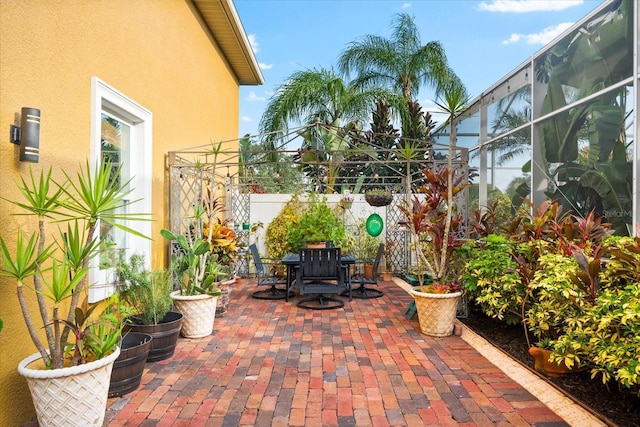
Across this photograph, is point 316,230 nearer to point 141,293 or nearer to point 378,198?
point 378,198

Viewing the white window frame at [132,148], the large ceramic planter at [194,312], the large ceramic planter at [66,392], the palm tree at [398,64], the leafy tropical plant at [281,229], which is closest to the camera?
the large ceramic planter at [66,392]

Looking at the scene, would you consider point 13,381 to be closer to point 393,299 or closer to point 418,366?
point 418,366

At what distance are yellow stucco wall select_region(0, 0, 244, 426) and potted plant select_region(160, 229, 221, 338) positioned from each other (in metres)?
0.69

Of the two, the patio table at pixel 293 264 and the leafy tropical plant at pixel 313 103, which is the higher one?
the leafy tropical plant at pixel 313 103

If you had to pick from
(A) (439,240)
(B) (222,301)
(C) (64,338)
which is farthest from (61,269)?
(A) (439,240)

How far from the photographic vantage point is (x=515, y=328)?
484 centimetres

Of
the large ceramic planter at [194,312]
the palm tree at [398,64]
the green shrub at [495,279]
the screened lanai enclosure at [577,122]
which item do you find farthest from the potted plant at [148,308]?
the palm tree at [398,64]

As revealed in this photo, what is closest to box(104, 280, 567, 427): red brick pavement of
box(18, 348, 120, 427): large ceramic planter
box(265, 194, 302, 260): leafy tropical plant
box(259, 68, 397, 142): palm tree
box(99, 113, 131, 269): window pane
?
box(18, 348, 120, 427): large ceramic planter

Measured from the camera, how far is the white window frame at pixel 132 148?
3637 mm

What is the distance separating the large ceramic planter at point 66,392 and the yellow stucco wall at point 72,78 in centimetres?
34

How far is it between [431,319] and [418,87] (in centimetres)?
1243

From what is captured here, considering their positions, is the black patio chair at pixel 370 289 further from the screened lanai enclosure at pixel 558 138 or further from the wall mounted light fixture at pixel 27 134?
the wall mounted light fixture at pixel 27 134

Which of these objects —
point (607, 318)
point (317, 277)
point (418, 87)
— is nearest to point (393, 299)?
point (317, 277)

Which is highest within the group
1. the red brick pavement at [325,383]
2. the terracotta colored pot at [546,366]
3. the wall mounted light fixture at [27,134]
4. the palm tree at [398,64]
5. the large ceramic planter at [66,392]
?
the palm tree at [398,64]
